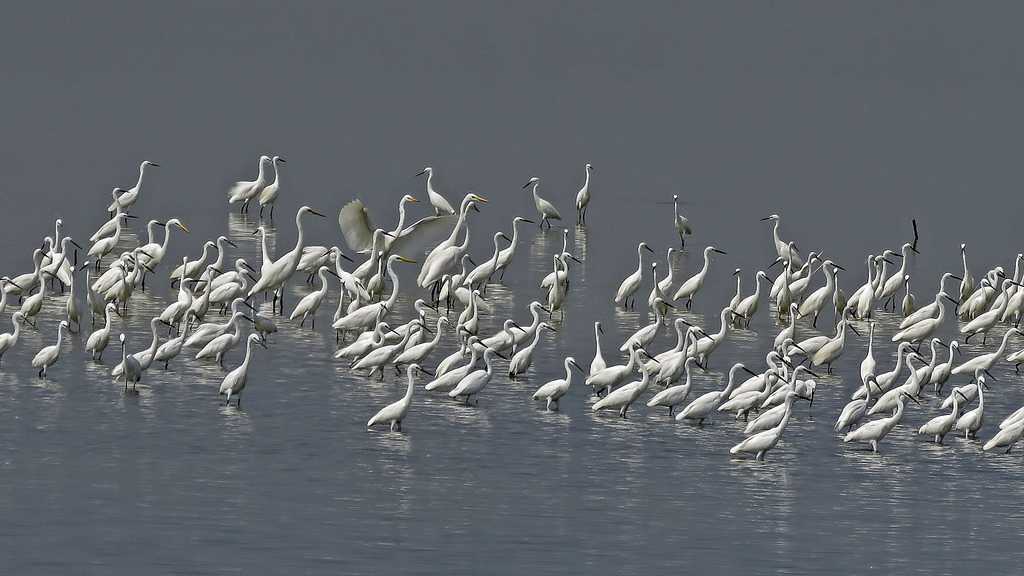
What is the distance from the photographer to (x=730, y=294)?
123 feet

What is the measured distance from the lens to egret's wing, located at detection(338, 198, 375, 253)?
36500 millimetres

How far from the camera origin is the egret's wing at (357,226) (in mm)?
36500

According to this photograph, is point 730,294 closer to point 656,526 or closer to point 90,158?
point 656,526

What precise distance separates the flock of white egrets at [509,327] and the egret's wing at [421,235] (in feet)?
0.13

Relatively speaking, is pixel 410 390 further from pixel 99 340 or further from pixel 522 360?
pixel 99 340

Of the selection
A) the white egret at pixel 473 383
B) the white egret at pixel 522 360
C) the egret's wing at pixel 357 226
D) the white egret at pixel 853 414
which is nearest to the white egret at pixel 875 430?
the white egret at pixel 853 414

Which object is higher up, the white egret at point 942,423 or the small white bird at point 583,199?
the small white bird at point 583,199

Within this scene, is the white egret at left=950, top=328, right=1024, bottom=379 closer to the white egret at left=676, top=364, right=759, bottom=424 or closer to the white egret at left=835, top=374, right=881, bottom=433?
the white egret at left=835, top=374, right=881, bottom=433

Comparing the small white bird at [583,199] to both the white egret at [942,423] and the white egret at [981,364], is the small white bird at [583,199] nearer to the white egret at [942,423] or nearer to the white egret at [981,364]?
the white egret at [981,364]

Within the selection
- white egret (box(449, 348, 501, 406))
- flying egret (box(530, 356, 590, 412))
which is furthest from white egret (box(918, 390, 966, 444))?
white egret (box(449, 348, 501, 406))

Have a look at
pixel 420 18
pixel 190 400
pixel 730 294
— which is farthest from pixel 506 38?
pixel 190 400

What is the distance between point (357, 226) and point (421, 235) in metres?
1.20

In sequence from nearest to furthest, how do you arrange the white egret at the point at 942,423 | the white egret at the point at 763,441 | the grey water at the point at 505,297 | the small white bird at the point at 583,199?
1. the grey water at the point at 505,297
2. the white egret at the point at 763,441
3. the white egret at the point at 942,423
4. the small white bird at the point at 583,199

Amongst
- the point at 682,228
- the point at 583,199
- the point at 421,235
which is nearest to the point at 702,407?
the point at 421,235
